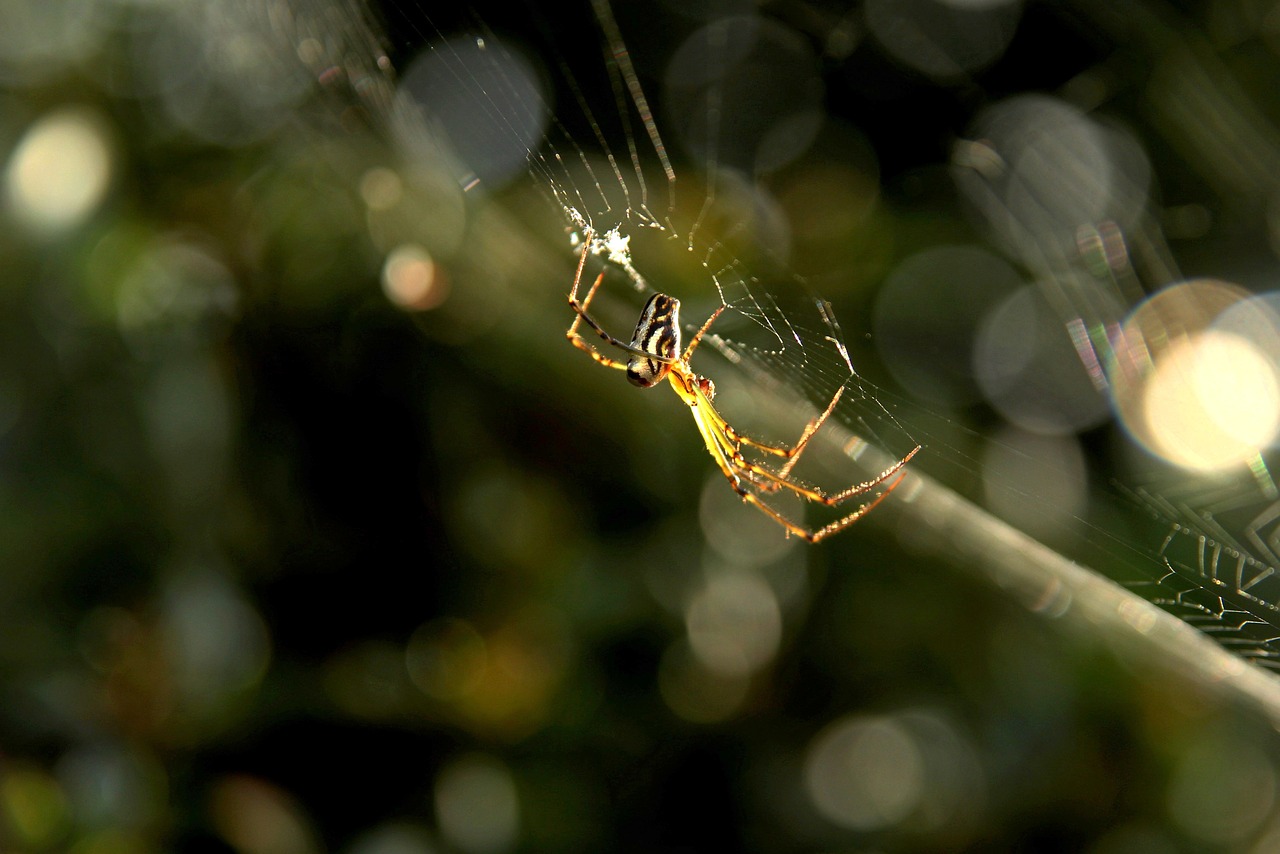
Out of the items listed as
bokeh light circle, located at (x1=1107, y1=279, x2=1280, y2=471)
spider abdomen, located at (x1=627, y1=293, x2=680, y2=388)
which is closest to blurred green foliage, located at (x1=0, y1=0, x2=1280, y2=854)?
bokeh light circle, located at (x1=1107, y1=279, x2=1280, y2=471)

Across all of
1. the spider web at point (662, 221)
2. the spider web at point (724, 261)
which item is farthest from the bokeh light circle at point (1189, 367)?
the spider web at point (662, 221)

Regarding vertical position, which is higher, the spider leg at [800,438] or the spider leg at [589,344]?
the spider leg at [589,344]

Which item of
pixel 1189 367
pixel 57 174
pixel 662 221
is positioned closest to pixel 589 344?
pixel 662 221

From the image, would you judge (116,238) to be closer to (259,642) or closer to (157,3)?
(157,3)

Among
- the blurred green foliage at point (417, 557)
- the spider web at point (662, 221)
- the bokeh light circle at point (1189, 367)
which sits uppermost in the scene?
the bokeh light circle at point (1189, 367)

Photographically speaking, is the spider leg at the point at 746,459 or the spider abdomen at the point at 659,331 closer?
the spider abdomen at the point at 659,331

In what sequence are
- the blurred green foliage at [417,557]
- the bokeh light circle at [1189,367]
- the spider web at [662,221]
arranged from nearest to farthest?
the spider web at [662,221]
the blurred green foliage at [417,557]
the bokeh light circle at [1189,367]

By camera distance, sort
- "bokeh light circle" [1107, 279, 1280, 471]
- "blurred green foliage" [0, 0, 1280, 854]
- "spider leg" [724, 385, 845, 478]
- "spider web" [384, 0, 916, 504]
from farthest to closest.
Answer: "bokeh light circle" [1107, 279, 1280, 471]
"blurred green foliage" [0, 0, 1280, 854]
"spider web" [384, 0, 916, 504]
"spider leg" [724, 385, 845, 478]

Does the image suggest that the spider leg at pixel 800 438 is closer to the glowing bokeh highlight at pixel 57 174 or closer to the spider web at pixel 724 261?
the spider web at pixel 724 261

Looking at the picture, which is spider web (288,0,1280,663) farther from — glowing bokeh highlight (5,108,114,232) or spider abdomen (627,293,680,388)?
glowing bokeh highlight (5,108,114,232)

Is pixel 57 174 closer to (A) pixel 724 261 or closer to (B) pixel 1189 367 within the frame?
(A) pixel 724 261
